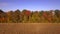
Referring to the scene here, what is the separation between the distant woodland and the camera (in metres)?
2.06

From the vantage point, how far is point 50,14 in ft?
6.85

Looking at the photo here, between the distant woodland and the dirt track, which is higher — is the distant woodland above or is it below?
above

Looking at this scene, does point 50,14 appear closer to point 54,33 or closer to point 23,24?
point 54,33

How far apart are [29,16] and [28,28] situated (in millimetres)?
198

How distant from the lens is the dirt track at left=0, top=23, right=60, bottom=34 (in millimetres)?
2057

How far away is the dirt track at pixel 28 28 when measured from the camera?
206cm

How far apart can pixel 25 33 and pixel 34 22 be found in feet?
0.78

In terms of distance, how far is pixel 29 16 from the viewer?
6.88 ft

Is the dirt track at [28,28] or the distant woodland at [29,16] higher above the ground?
the distant woodland at [29,16]

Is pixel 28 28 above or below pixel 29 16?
below

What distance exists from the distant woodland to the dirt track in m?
0.06

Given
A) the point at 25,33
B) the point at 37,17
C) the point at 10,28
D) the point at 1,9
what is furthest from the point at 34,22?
the point at 1,9

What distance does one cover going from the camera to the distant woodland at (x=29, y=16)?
6.76ft

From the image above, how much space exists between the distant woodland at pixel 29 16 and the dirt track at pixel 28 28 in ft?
0.21
